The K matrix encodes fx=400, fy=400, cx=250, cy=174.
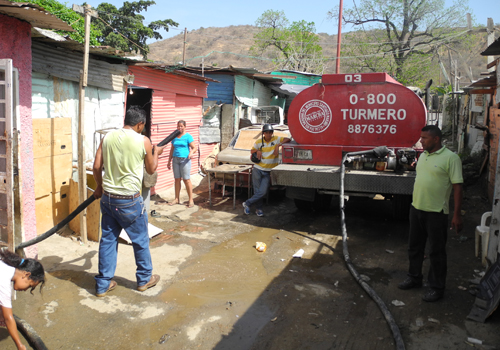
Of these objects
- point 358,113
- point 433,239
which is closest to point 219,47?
point 358,113

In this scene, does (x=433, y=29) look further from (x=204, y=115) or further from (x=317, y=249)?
(x=317, y=249)

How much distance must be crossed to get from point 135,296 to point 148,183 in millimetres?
2425

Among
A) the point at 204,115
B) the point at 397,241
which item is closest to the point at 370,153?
the point at 397,241

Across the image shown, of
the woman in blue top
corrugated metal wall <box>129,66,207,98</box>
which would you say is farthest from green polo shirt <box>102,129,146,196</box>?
corrugated metal wall <box>129,66,207,98</box>

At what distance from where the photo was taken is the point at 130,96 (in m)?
9.93

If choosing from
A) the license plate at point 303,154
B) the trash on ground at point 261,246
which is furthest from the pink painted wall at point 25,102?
the license plate at point 303,154

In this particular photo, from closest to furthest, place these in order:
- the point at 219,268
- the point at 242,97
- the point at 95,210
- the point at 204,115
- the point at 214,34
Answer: the point at 219,268
the point at 95,210
the point at 204,115
the point at 242,97
the point at 214,34

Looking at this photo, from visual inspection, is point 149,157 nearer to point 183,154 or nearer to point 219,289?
point 219,289

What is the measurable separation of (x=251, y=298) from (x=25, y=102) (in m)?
3.50

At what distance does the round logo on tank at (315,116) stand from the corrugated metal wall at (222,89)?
7450mm

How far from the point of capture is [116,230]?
170 inches

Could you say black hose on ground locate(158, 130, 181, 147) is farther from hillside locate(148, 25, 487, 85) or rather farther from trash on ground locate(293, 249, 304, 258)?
hillside locate(148, 25, 487, 85)

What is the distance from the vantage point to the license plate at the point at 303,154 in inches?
273

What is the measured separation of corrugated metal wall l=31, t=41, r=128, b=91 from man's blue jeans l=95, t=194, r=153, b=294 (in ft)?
10.1
